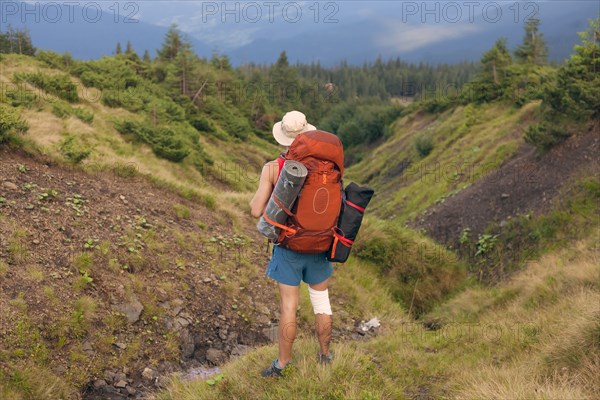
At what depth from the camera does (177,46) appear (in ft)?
180

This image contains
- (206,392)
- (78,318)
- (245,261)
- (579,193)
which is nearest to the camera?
(206,392)

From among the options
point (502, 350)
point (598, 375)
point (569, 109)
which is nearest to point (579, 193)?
point (569, 109)

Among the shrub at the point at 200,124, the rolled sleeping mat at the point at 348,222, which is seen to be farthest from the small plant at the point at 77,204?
the shrub at the point at 200,124

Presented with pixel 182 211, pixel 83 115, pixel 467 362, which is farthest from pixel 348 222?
pixel 83 115

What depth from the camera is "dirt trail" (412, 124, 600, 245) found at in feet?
46.6

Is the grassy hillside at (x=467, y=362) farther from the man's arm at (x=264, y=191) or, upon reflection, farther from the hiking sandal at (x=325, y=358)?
the man's arm at (x=264, y=191)

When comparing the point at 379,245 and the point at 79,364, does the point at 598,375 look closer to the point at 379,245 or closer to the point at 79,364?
the point at 79,364

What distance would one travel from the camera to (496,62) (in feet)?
128

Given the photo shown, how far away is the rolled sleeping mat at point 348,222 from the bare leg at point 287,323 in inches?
20.7

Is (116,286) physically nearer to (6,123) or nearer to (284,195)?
(284,195)

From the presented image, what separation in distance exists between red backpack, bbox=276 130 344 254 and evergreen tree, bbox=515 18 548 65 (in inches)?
1823

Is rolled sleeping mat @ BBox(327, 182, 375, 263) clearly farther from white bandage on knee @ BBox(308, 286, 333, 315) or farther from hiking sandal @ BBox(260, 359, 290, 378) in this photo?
hiking sandal @ BBox(260, 359, 290, 378)

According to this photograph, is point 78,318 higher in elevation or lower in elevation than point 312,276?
lower

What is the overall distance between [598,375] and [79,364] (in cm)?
495
